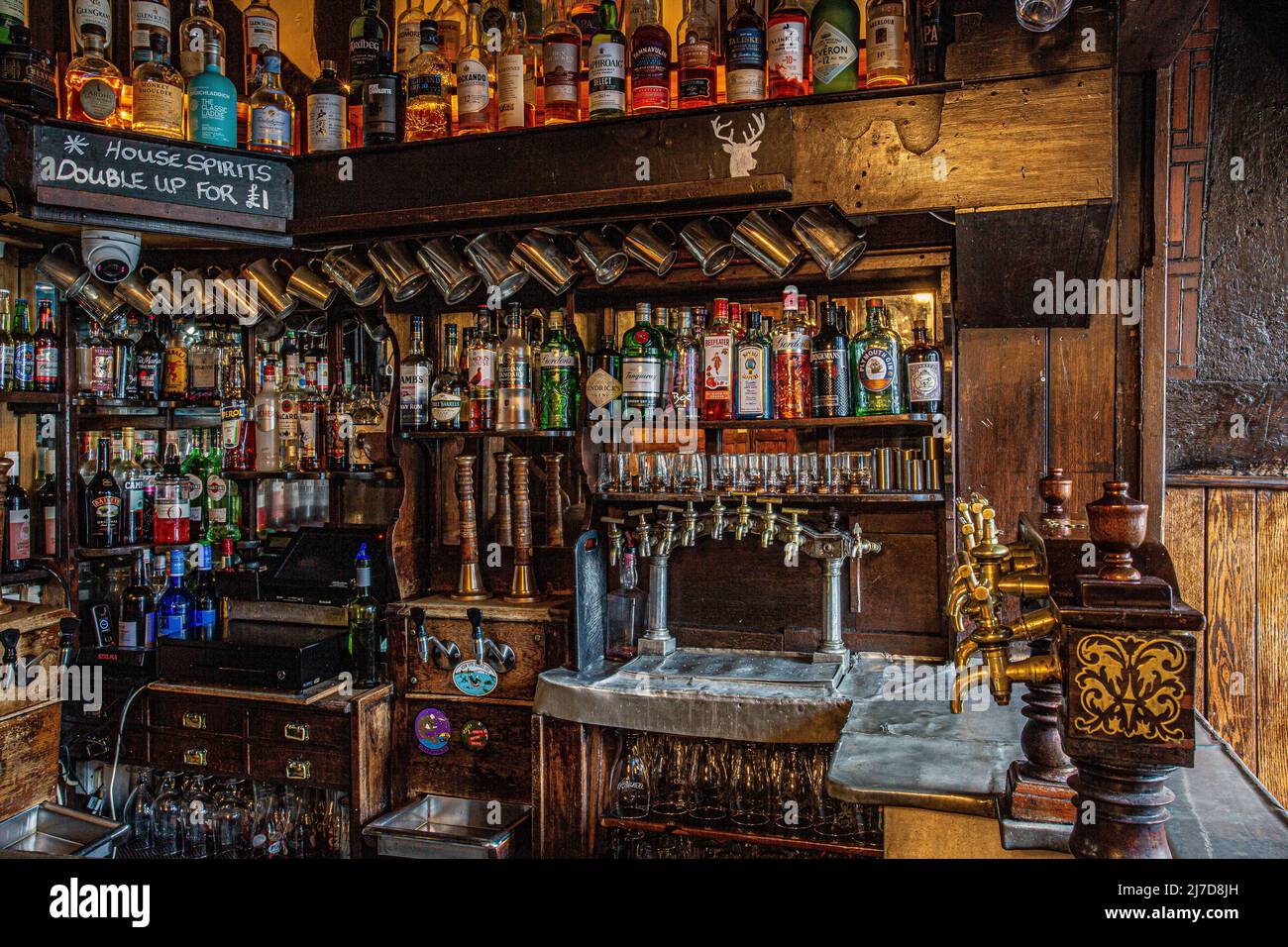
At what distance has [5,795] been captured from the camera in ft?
9.11

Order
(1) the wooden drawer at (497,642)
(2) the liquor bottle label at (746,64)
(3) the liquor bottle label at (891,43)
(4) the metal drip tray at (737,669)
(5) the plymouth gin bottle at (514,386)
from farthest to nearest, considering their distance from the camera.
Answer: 1. (5) the plymouth gin bottle at (514,386)
2. (1) the wooden drawer at (497,642)
3. (4) the metal drip tray at (737,669)
4. (2) the liquor bottle label at (746,64)
5. (3) the liquor bottle label at (891,43)

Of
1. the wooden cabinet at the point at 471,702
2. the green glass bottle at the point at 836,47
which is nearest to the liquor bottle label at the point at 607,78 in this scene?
the green glass bottle at the point at 836,47

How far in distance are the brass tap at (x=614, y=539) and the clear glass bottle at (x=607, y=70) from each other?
123cm

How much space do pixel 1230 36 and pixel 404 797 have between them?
3495 millimetres

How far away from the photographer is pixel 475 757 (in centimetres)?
300

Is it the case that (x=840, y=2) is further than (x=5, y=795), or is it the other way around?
(x=5, y=795)

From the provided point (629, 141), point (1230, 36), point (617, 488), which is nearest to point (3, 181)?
point (629, 141)

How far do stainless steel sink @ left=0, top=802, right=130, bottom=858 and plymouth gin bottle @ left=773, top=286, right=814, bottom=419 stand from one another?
88.4 inches

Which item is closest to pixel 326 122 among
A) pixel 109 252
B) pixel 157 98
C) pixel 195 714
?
pixel 157 98

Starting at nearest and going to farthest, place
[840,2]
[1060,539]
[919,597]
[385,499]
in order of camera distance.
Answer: [1060,539], [840,2], [919,597], [385,499]

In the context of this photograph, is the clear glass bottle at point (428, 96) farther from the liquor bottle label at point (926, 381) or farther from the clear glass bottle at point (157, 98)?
the liquor bottle label at point (926, 381)

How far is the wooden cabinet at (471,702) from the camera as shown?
296 cm

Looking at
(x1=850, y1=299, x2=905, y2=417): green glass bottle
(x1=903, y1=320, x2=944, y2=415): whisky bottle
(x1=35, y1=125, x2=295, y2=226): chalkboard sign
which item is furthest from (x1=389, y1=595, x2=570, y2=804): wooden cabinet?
(x1=35, y1=125, x2=295, y2=226): chalkboard sign

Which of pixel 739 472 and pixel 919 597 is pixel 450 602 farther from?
pixel 919 597
